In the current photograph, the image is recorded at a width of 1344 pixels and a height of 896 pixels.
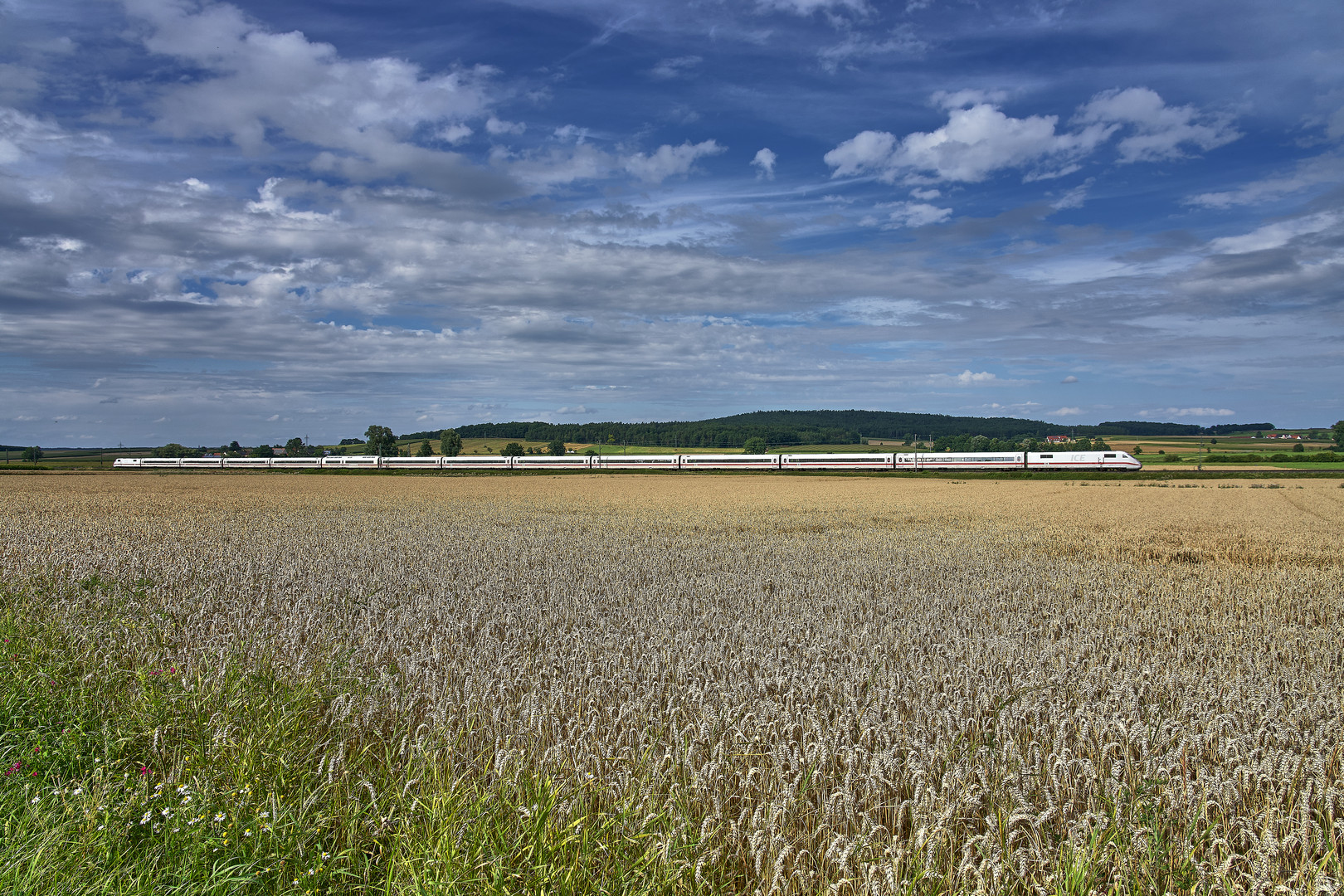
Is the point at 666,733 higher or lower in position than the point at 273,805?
lower

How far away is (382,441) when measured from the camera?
150 metres

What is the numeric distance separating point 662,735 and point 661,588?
674 cm

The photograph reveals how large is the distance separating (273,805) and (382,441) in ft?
513

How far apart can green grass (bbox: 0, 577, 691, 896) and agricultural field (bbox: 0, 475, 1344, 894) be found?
32 millimetres

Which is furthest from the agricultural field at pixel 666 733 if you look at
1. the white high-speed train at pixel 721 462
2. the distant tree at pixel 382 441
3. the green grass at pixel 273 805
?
the distant tree at pixel 382 441

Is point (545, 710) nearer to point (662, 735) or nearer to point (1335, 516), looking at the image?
point (662, 735)

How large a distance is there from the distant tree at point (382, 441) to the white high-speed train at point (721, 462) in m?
19.9

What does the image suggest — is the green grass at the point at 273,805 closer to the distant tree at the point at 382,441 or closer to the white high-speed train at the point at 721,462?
the white high-speed train at the point at 721,462

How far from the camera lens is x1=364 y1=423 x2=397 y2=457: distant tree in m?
149

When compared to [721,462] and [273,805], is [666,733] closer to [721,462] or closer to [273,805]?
[273,805]

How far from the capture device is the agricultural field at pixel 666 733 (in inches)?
170

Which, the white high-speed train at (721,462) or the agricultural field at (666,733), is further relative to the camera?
the white high-speed train at (721,462)

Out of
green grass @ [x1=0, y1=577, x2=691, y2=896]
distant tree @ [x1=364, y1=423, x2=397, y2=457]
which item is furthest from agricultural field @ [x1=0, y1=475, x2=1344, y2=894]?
distant tree @ [x1=364, y1=423, x2=397, y2=457]

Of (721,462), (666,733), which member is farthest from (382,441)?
(666,733)
